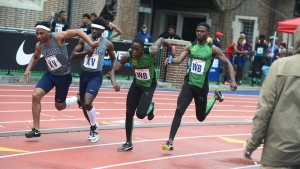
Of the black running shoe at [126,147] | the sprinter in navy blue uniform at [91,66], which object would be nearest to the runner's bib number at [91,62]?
the sprinter in navy blue uniform at [91,66]

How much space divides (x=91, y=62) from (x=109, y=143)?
1310mm

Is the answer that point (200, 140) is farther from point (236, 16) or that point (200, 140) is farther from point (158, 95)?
point (236, 16)

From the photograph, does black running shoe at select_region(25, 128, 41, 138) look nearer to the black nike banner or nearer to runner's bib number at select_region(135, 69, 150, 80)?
runner's bib number at select_region(135, 69, 150, 80)

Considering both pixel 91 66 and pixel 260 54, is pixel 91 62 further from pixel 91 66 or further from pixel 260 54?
pixel 260 54

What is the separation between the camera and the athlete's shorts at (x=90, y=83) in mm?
10594

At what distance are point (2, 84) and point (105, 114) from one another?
4.56m

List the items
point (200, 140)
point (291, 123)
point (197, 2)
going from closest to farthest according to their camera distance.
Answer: point (291, 123), point (200, 140), point (197, 2)

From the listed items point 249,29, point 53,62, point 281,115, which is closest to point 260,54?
point 249,29

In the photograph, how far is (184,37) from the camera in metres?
34.2

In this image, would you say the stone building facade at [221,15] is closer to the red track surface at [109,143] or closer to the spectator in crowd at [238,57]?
the spectator in crowd at [238,57]

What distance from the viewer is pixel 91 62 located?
1070cm

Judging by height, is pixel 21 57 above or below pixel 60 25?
below

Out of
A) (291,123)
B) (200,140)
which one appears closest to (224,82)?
(200,140)

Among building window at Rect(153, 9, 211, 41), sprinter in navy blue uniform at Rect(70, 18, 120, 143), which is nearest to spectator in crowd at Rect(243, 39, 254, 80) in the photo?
building window at Rect(153, 9, 211, 41)
